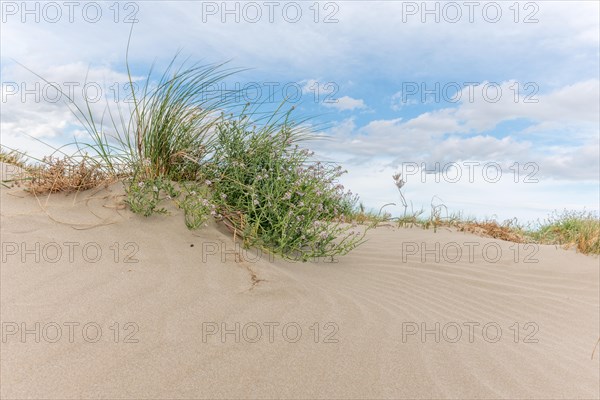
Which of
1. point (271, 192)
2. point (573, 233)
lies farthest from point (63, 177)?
point (573, 233)

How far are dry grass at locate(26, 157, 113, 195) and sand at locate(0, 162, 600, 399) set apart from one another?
0.29ft

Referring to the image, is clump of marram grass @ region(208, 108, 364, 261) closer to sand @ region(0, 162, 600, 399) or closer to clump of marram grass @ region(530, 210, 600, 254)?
sand @ region(0, 162, 600, 399)

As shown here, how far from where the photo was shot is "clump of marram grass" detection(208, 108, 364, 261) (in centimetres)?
421

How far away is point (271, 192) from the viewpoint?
13.9ft

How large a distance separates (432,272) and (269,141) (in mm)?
2074

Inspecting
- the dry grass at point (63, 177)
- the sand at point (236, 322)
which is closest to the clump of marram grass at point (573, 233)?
the sand at point (236, 322)

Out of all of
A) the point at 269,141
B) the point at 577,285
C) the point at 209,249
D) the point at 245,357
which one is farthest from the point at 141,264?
the point at 577,285

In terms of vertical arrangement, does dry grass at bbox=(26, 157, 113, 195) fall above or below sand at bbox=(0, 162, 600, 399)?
above

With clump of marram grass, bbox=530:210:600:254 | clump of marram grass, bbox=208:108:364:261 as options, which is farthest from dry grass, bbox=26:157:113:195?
clump of marram grass, bbox=530:210:600:254

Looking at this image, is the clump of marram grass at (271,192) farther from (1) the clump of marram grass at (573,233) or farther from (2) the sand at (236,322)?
(1) the clump of marram grass at (573,233)

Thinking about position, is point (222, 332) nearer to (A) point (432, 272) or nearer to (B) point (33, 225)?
(B) point (33, 225)

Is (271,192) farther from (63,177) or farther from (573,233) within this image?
(573,233)

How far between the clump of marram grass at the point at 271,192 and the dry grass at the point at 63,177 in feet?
3.34

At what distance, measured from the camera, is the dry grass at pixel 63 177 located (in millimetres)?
4246
